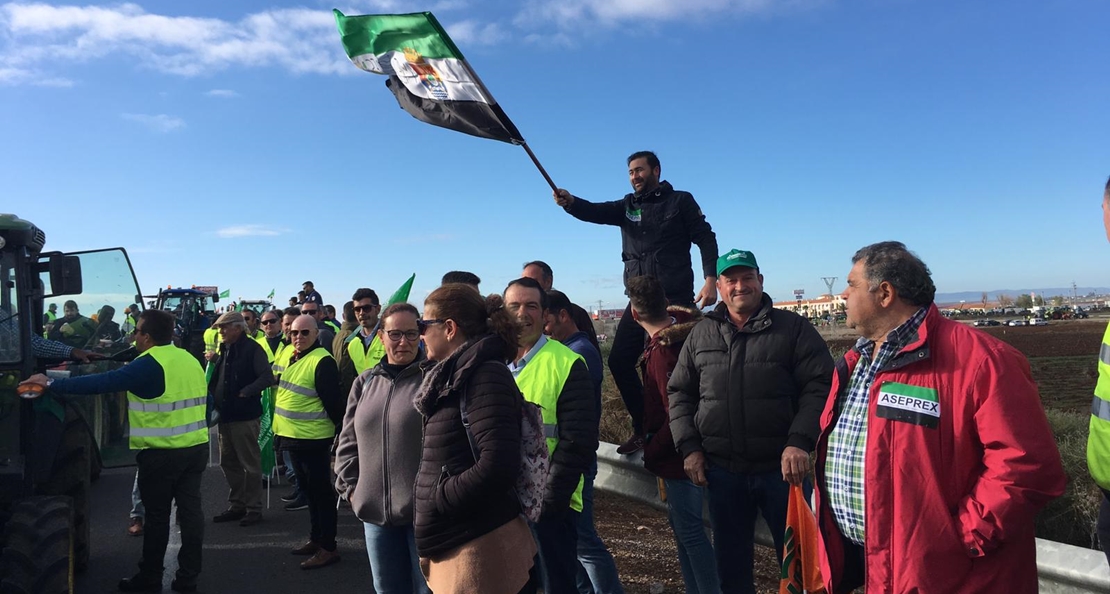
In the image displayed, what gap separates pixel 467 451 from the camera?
287 cm

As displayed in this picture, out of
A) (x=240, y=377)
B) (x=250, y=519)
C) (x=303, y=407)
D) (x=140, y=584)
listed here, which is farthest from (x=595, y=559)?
(x=240, y=377)

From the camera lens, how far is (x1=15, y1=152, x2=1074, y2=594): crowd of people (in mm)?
2551

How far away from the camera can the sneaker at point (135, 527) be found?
265 inches

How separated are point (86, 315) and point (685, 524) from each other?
460 cm

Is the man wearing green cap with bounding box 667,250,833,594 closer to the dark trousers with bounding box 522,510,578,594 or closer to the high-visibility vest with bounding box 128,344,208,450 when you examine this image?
the dark trousers with bounding box 522,510,578,594

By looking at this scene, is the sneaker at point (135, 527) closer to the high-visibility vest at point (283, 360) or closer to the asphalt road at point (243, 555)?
the asphalt road at point (243, 555)

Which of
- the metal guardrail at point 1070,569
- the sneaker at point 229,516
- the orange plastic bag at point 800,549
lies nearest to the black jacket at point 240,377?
the sneaker at point 229,516

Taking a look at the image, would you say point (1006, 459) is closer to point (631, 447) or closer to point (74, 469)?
point (631, 447)

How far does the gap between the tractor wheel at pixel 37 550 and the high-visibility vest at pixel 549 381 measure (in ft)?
8.99

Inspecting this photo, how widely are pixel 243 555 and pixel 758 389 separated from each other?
177 inches

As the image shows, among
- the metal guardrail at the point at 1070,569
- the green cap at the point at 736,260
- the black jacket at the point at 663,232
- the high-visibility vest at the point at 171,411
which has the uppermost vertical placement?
the black jacket at the point at 663,232

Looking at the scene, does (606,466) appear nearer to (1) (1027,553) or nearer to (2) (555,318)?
(2) (555,318)

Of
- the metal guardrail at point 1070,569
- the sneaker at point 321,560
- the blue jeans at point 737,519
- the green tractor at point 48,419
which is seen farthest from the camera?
the sneaker at point 321,560

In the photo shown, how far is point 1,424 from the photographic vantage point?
480cm
